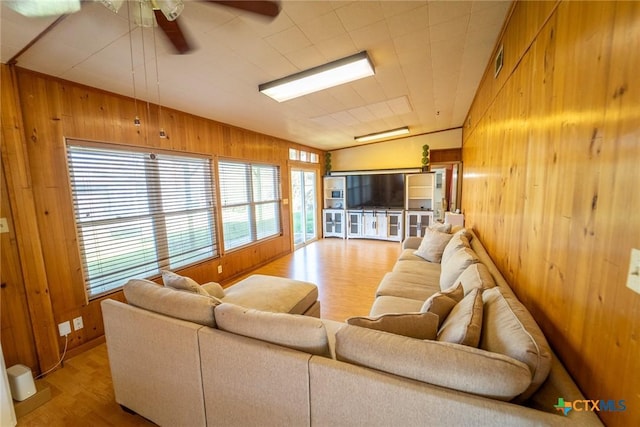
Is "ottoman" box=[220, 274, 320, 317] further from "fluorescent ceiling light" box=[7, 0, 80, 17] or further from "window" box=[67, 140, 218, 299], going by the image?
"fluorescent ceiling light" box=[7, 0, 80, 17]

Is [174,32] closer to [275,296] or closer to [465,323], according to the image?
[275,296]

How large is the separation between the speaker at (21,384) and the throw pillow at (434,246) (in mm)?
3737

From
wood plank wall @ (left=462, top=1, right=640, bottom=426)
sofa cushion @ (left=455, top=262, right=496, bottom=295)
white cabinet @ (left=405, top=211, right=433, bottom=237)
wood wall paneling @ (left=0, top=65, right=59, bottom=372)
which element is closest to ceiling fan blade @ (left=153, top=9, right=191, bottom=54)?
wood wall paneling @ (left=0, top=65, right=59, bottom=372)

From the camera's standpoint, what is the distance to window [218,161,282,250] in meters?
3.95

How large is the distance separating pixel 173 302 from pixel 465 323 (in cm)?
155

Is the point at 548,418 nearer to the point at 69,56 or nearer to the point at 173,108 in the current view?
the point at 69,56

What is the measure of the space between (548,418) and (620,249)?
0.54m

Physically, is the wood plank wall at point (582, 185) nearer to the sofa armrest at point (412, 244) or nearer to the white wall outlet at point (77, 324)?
the sofa armrest at point (412, 244)

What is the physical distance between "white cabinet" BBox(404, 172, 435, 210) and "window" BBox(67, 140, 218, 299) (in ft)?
15.3

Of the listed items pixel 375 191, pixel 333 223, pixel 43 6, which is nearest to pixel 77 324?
pixel 43 6

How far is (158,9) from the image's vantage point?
4.10 feet

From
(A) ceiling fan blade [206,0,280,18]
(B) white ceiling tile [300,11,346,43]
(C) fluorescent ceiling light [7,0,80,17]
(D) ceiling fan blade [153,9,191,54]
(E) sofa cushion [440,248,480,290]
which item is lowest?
(E) sofa cushion [440,248,480,290]

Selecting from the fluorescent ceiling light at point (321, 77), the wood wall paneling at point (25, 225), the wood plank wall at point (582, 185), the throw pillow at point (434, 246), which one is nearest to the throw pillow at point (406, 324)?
the wood plank wall at point (582, 185)

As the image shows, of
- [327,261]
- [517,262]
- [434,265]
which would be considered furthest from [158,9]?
[327,261]
